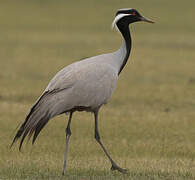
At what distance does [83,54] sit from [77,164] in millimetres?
23429

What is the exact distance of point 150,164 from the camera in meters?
10.2

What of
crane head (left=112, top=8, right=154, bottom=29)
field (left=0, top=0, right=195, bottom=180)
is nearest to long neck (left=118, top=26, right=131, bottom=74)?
crane head (left=112, top=8, right=154, bottom=29)

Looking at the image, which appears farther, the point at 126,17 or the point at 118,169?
the point at 126,17

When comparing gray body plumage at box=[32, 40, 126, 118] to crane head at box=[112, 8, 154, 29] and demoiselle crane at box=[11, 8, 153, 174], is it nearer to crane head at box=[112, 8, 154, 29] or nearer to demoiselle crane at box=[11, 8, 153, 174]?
demoiselle crane at box=[11, 8, 153, 174]

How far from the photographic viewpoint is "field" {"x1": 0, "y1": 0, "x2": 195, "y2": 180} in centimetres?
1016

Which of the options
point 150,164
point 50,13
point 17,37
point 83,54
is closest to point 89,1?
point 50,13

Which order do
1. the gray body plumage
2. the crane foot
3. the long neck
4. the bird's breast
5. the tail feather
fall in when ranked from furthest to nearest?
the long neck < the crane foot < the bird's breast < the gray body plumage < the tail feather

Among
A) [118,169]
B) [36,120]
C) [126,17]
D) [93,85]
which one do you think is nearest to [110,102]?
[126,17]

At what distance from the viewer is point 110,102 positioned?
19.6 metres

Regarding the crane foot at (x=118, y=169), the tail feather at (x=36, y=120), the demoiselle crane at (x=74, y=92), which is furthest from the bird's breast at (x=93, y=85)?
the crane foot at (x=118, y=169)

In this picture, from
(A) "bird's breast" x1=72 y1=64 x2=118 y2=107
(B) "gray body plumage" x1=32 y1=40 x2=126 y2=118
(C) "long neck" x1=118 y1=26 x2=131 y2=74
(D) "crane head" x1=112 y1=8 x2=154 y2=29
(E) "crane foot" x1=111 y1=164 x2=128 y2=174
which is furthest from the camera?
(D) "crane head" x1=112 y1=8 x2=154 y2=29

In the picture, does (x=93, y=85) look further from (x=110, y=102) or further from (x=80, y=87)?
(x=110, y=102)

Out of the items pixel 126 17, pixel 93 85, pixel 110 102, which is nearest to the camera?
pixel 93 85

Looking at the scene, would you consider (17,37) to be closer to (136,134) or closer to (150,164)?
(136,134)
